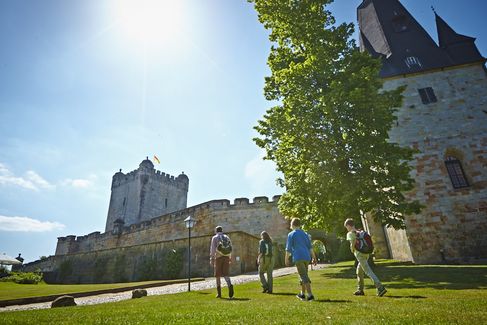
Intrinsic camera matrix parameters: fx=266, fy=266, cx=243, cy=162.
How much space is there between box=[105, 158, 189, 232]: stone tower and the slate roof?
113 feet

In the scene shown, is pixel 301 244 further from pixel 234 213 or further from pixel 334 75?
pixel 234 213

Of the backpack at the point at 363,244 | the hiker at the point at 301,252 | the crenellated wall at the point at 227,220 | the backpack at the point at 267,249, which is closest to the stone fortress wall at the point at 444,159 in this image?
the crenellated wall at the point at 227,220

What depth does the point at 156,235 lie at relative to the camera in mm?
29438

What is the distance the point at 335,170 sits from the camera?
10.1m

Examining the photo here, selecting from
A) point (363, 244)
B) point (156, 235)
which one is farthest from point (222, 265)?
point (156, 235)

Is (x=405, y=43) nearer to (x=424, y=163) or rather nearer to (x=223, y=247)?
(x=424, y=163)

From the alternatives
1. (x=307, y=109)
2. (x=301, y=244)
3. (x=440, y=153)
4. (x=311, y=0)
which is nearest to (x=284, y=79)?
(x=307, y=109)

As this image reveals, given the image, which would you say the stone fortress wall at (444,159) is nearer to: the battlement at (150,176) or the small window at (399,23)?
the small window at (399,23)

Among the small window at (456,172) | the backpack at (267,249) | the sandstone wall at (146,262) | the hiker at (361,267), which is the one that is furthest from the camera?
the sandstone wall at (146,262)

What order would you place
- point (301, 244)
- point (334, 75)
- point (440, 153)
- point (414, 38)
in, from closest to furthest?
point (301, 244), point (334, 75), point (440, 153), point (414, 38)

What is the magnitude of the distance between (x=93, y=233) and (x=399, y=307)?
132 feet

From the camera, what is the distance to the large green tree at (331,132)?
9906 mm

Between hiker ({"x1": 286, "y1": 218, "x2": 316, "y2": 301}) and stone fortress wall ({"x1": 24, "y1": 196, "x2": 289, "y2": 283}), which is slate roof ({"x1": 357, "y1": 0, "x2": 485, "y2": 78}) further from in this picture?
hiker ({"x1": 286, "y1": 218, "x2": 316, "y2": 301})

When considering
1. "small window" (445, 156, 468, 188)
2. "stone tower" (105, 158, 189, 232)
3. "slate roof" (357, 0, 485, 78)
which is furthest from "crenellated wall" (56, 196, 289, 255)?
"slate roof" (357, 0, 485, 78)
